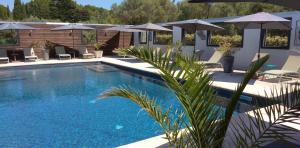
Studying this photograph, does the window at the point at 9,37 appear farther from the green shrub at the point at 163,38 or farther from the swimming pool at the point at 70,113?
the green shrub at the point at 163,38

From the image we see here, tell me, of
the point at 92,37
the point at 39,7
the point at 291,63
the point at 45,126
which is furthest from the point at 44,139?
the point at 39,7

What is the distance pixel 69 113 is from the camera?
682 centimetres

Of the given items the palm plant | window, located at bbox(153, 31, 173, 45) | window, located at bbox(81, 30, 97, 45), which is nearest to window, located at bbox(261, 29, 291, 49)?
window, located at bbox(153, 31, 173, 45)

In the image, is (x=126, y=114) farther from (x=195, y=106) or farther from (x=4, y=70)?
(x=4, y=70)

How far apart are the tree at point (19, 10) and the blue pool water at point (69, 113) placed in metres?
36.1

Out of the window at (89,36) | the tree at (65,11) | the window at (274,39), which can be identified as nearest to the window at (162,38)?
the window at (89,36)

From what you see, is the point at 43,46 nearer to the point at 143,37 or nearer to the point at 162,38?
the point at 143,37

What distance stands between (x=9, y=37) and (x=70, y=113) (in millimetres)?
11992

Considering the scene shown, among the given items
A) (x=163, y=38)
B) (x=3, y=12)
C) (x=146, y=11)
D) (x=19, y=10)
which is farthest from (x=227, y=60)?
(x=3, y=12)

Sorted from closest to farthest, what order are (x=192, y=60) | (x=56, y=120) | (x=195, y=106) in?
(x=195, y=106)
(x=192, y=60)
(x=56, y=120)

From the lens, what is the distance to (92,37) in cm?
1878

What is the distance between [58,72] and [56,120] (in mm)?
7525

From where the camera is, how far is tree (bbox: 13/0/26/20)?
43.3 metres

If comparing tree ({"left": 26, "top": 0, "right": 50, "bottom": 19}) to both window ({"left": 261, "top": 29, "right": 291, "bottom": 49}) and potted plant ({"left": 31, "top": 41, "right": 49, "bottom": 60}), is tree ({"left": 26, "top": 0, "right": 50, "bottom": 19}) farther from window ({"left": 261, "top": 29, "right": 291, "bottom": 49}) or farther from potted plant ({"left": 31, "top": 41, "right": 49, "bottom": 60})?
window ({"left": 261, "top": 29, "right": 291, "bottom": 49})
